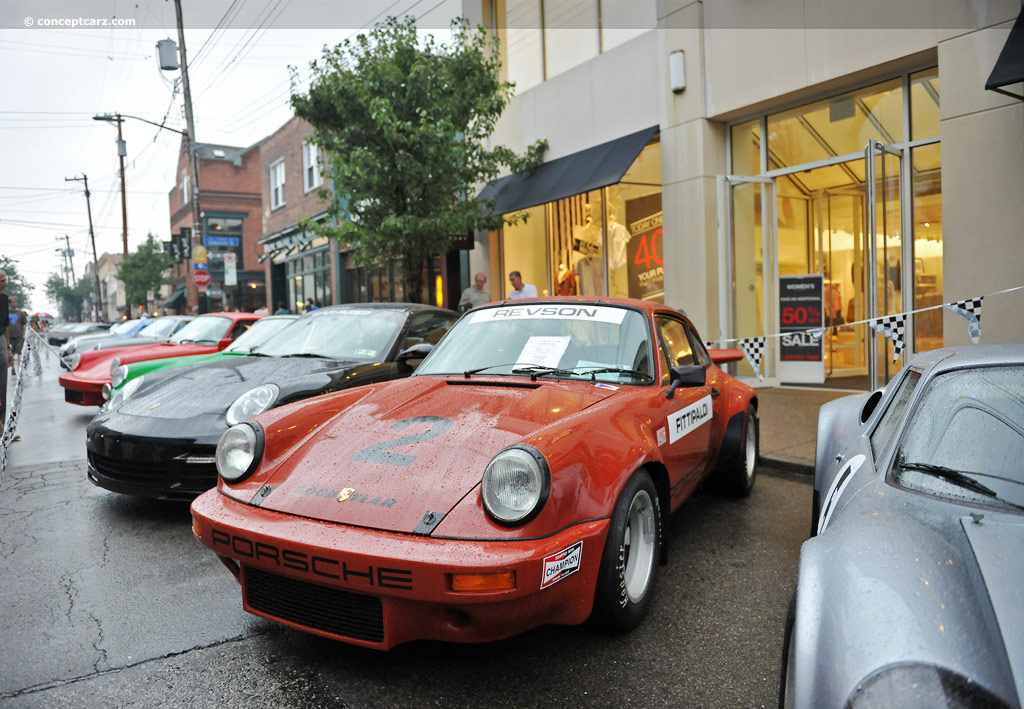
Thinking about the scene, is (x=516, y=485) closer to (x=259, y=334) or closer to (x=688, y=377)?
(x=688, y=377)

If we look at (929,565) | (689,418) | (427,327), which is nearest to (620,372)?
(689,418)

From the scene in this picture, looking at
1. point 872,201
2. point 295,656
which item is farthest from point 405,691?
point 872,201

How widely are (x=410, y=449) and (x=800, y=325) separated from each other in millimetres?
8256

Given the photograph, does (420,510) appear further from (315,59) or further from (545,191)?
(315,59)

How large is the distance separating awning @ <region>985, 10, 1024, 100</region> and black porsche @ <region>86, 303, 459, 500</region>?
5.09m

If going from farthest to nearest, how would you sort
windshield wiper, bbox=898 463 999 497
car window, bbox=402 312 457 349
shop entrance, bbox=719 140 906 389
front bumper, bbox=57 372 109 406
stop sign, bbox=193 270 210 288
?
1. stop sign, bbox=193 270 210 288
2. shop entrance, bbox=719 140 906 389
3. front bumper, bbox=57 372 109 406
4. car window, bbox=402 312 457 349
5. windshield wiper, bbox=898 463 999 497

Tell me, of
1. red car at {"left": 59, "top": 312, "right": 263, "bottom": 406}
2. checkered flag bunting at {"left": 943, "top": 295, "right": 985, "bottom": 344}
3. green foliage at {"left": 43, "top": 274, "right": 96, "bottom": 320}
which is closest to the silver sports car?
checkered flag bunting at {"left": 943, "top": 295, "right": 985, "bottom": 344}

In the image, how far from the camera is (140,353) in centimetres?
786

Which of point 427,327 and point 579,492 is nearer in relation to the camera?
point 579,492

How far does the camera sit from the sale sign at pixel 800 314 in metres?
9.59

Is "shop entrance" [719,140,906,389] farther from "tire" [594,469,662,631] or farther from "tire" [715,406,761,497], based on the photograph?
"tire" [594,469,662,631]

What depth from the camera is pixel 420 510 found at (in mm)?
2473

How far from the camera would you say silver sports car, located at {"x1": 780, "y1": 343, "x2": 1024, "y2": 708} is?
1.35 meters

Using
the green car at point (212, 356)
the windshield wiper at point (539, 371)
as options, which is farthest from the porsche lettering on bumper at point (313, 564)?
the green car at point (212, 356)
